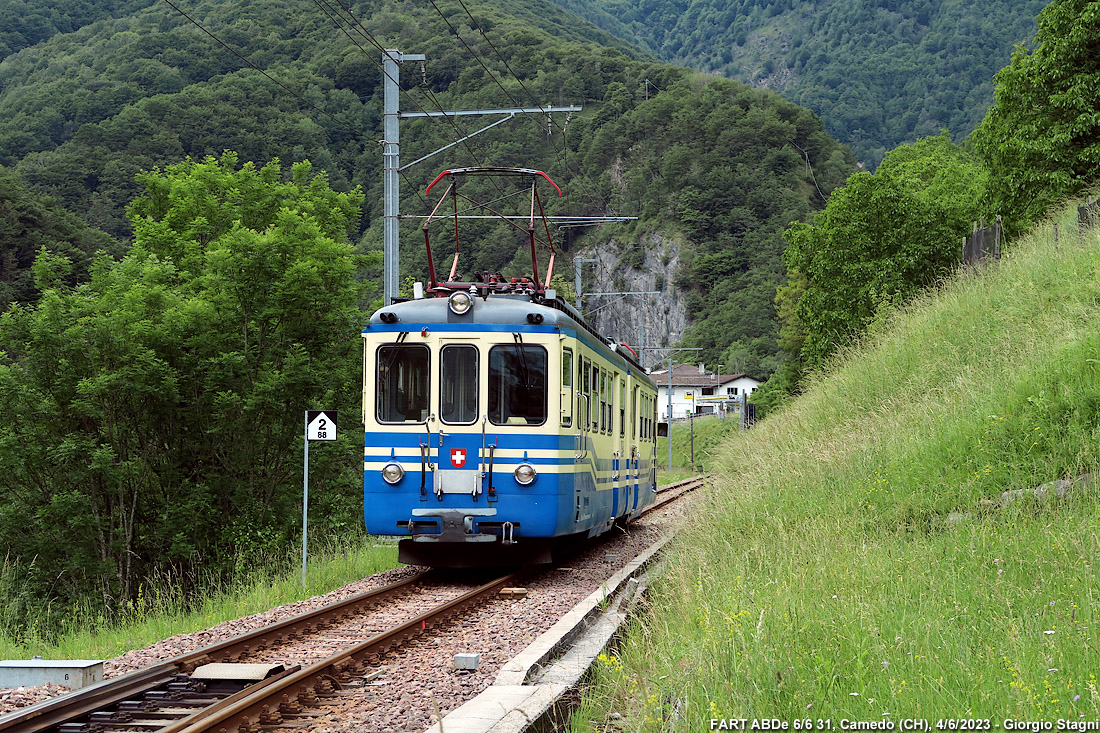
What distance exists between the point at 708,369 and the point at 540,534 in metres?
106

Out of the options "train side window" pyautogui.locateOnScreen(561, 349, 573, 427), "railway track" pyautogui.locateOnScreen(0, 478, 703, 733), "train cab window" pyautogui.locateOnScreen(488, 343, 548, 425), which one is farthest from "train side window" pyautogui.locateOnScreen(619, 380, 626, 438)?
"railway track" pyautogui.locateOnScreen(0, 478, 703, 733)

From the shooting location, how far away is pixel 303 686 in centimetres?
662

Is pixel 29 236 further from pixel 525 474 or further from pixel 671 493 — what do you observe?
pixel 525 474

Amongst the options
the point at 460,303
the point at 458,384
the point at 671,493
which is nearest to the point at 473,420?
the point at 458,384

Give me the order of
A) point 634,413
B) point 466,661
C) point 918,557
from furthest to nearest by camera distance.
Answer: point 634,413 → point 466,661 → point 918,557

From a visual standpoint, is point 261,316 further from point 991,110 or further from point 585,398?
point 991,110

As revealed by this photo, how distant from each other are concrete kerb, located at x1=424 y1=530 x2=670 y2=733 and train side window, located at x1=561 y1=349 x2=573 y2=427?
7.68ft

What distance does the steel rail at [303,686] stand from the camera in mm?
5648

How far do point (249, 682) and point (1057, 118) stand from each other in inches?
942

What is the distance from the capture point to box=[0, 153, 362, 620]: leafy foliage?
63.4 feet

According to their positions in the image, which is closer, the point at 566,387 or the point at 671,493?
the point at 566,387

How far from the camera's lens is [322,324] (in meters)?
22.4

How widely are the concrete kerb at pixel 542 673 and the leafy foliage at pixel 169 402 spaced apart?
12573 mm

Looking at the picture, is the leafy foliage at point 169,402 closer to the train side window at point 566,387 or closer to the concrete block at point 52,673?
the train side window at point 566,387
